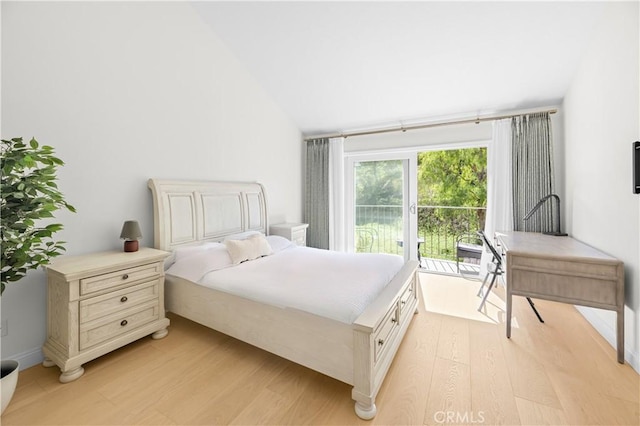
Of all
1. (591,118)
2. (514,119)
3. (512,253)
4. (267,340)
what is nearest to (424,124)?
(514,119)

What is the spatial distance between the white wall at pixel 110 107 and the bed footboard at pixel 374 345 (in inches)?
83.3

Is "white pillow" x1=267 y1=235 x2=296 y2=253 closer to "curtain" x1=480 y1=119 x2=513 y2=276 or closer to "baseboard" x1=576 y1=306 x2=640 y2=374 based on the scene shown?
"curtain" x1=480 y1=119 x2=513 y2=276

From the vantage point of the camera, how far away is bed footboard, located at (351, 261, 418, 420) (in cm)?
137

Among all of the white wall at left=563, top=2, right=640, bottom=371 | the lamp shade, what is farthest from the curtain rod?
the lamp shade

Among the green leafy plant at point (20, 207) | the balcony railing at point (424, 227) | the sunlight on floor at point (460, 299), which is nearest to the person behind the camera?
the green leafy plant at point (20, 207)

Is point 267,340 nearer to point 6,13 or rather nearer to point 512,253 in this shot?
point 512,253

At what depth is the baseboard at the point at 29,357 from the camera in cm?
173

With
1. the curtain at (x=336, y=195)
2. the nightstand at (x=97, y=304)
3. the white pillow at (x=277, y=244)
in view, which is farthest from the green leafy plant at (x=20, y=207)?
the curtain at (x=336, y=195)

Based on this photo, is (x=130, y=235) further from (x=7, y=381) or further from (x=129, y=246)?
(x=7, y=381)

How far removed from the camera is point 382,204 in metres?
4.26

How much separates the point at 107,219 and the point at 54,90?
97cm

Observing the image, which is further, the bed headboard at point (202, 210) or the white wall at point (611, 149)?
the bed headboard at point (202, 210)

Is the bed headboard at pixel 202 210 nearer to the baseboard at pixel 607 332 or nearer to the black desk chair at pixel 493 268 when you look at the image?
the black desk chair at pixel 493 268

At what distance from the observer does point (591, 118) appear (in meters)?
2.32
